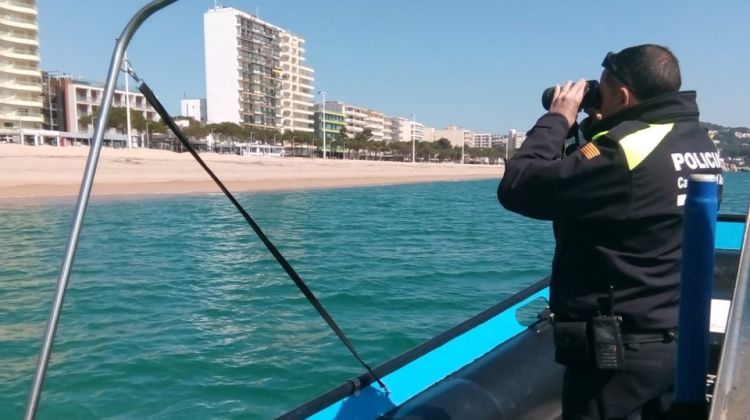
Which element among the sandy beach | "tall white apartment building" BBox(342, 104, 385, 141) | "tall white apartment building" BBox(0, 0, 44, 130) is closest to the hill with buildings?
the sandy beach

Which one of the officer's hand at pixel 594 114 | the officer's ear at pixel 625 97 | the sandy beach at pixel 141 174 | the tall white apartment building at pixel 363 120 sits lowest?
the sandy beach at pixel 141 174

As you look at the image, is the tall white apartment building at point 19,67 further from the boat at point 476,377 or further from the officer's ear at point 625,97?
the officer's ear at point 625,97

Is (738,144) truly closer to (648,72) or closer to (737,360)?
(648,72)

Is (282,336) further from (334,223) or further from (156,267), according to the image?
(334,223)

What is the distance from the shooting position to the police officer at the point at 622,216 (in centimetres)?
155

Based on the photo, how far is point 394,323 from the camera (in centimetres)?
752

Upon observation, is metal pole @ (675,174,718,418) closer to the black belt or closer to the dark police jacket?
the dark police jacket

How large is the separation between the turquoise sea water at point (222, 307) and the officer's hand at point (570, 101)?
13.6 ft

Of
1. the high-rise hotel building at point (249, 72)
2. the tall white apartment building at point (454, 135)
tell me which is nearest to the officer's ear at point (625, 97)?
the high-rise hotel building at point (249, 72)

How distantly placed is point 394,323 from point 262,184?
4362 centimetres

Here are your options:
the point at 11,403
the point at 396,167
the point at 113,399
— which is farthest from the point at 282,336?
the point at 396,167

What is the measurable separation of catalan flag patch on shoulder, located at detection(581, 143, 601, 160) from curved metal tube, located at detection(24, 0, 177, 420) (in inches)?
50.9

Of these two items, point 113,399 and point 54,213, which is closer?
point 113,399

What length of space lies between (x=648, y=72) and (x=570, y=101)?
0.23 meters
